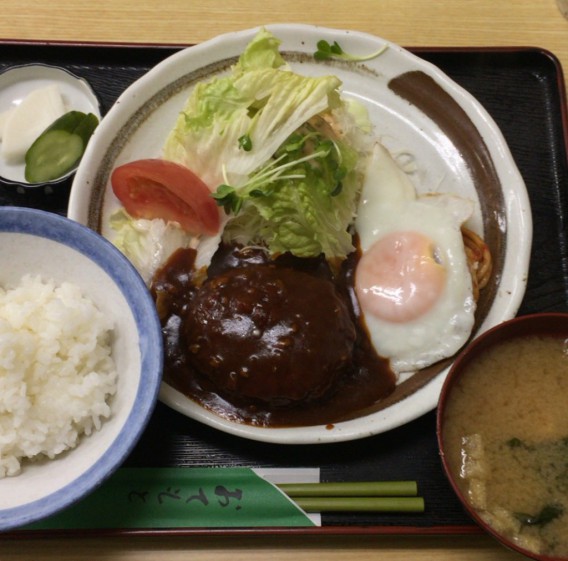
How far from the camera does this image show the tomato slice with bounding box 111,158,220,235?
2566mm

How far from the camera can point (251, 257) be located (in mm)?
2730

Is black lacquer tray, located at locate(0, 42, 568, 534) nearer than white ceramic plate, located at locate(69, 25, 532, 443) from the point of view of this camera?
Yes

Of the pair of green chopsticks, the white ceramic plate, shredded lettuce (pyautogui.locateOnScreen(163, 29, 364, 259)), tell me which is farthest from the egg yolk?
the pair of green chopsticks

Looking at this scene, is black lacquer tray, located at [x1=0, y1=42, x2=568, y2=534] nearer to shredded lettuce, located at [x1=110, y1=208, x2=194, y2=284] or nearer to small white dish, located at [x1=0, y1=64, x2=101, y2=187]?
small white dish, located at [x1=0, y1=64, x2=101, y2=187]

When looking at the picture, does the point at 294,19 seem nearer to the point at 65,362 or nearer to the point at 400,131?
the point at 400,131

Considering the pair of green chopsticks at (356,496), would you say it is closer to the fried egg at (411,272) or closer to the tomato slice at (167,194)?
the fried egg at (411,272)

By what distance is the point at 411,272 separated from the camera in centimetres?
260

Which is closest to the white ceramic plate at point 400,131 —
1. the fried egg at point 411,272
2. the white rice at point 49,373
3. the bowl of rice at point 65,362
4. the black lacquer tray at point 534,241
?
the fried egg at point 411,272

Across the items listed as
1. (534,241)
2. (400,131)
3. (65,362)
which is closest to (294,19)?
(400,131)

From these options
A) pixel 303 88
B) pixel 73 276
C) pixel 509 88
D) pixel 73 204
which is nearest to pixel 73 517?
pixel 73 276

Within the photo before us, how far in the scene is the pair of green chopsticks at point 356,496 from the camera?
2.33 metres

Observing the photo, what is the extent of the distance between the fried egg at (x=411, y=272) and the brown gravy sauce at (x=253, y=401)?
0.06 metres

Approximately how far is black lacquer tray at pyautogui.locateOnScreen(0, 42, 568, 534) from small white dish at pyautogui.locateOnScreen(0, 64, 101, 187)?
9 centimetres

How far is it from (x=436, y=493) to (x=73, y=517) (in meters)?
1.41
